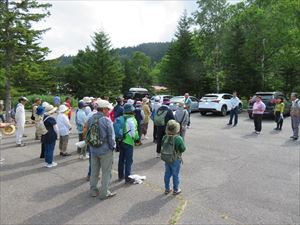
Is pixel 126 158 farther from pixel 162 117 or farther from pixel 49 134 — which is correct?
pixel 162 117

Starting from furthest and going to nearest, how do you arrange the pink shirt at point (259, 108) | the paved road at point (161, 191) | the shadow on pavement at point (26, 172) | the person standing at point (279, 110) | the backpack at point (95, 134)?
1. the person standing at point (279, 110)
2. the pink shirt at point (259, 108)
3. the shadow on pavement at point (26, 172)
4. the backpack at point (95, 134)
5. the paved road at point (161, 191)

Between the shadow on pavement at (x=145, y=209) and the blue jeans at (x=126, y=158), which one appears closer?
the shadow on pavement at (x=145, y=209)

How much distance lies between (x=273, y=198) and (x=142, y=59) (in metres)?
90.8

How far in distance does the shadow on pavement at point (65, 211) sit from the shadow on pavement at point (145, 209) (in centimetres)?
84

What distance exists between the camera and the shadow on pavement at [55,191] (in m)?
6.61

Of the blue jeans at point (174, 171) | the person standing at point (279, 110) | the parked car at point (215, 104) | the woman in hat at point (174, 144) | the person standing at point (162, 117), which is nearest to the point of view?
the woman in hat at point (174, 144)

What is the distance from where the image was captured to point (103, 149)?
627 centimetres

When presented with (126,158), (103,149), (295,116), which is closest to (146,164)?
(126,158)

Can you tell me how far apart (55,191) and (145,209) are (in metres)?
2.29

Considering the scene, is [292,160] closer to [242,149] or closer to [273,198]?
[242,149]

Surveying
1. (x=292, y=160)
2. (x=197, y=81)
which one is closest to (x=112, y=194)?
(x=292, y=160)

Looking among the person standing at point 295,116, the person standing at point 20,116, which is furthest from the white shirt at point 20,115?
the person standing at point 295,116

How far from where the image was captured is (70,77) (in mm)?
59812

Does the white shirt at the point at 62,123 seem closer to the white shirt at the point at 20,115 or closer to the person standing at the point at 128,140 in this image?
the white shirt at the point at 20,115
